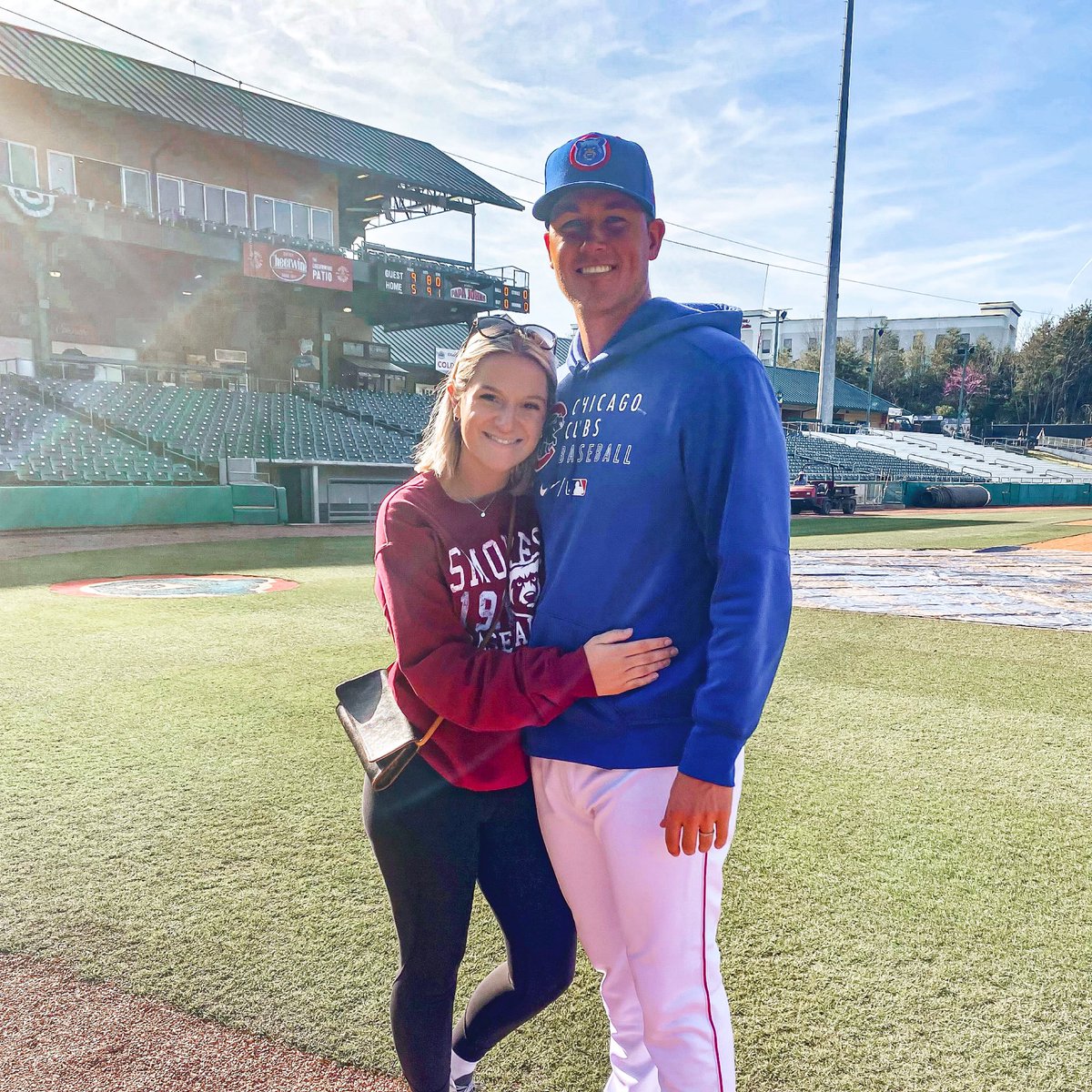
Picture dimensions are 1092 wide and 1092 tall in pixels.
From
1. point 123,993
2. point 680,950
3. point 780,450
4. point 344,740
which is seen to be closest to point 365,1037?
point 123,993

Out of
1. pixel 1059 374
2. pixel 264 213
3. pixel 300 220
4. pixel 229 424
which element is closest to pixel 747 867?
pixel 229 424

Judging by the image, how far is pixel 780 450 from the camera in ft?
5.13

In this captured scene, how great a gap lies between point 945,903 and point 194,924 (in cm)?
253

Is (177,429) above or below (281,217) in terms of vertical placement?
below

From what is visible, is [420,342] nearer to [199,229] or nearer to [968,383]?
[199,229]

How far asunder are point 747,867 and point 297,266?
24696 mm

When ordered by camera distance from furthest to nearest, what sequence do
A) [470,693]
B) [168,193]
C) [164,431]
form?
[168,193], [164,431], [470,693]

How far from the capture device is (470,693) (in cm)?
163

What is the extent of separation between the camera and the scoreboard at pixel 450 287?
26.4m

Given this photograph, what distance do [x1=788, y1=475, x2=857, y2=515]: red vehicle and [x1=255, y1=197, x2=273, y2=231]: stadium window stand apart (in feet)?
63.7

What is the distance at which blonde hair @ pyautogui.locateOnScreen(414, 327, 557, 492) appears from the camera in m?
1.83

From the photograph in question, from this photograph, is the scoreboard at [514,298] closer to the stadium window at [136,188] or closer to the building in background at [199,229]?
the building in background at [199,229]

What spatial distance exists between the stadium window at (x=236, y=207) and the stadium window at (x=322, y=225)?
2.38m

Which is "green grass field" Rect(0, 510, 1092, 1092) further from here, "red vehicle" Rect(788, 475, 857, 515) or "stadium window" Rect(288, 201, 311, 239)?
"stadium window" Rect(288, 201, 311, 239)
